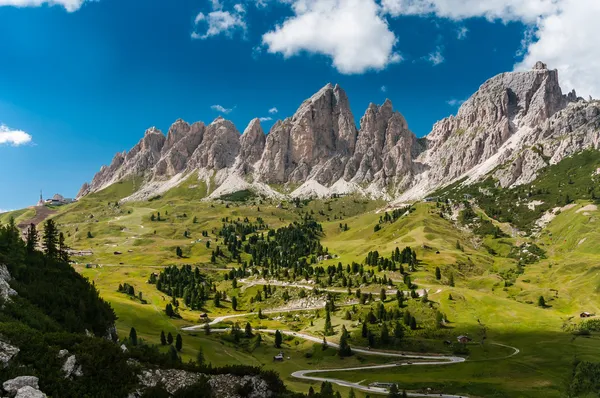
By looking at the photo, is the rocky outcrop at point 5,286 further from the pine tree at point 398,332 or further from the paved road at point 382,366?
the pine tree at point 398,332

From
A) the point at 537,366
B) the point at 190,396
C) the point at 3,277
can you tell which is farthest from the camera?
the point at 537,366

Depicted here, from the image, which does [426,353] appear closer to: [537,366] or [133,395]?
[537,366]

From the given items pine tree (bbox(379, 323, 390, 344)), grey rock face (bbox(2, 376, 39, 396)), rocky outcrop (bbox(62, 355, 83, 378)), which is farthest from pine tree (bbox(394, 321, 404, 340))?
grey rock face (bbox(2, 376, 39, 396))

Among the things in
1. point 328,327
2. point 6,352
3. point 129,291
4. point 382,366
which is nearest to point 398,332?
point 382,366

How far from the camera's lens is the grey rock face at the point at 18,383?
1183 inches

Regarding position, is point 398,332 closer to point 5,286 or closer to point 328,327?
point 328,327

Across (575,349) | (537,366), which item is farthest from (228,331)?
(575,349)

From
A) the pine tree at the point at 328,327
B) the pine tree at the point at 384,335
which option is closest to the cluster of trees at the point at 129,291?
the pine tree at the point at 328,327

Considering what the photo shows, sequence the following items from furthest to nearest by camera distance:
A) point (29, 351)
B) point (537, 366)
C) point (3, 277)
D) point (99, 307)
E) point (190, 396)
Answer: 1. point (537, 366)
2. point (99, 307)
3. point (3, 277)
4. point (190, 396)
5. point (29, 351)

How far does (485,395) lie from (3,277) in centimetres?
9013

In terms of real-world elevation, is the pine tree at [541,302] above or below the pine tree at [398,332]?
above

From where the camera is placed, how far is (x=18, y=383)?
1209 inches

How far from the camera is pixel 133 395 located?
35125 millimetres

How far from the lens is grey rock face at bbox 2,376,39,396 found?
30047mm
